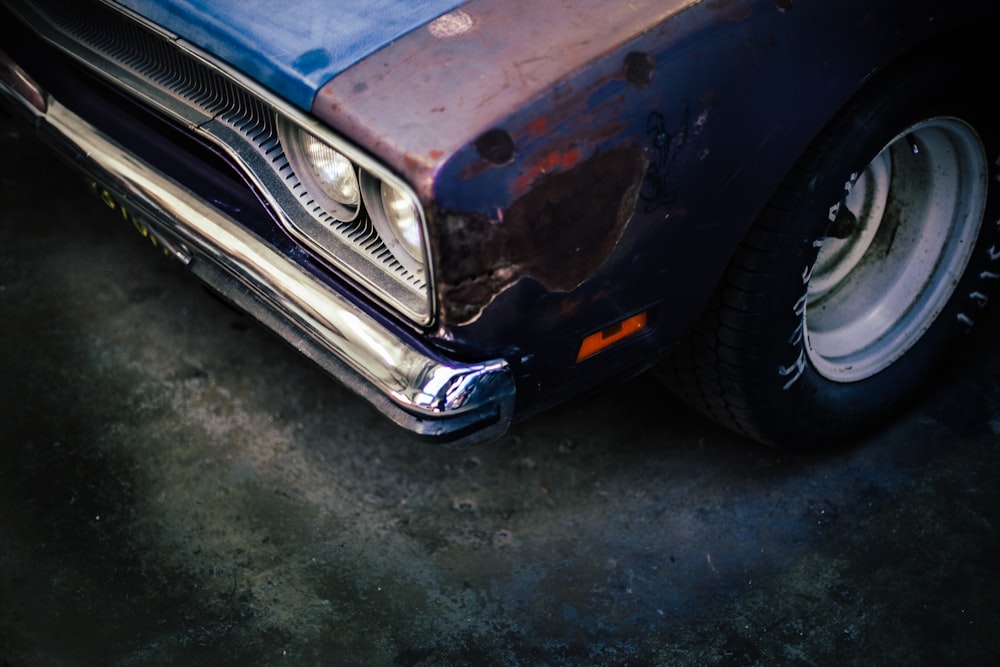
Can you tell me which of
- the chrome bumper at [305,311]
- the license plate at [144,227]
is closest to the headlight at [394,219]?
the chrome bumper at [305,311]

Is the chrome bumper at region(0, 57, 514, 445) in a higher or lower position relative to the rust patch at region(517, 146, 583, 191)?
lower

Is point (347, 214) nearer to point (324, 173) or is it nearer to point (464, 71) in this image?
point (324, 173)

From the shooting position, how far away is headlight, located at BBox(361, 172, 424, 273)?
1650 millimetres

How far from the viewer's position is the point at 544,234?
1.55 meters

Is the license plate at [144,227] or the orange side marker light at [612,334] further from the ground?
the orange side marker light at [612,334]

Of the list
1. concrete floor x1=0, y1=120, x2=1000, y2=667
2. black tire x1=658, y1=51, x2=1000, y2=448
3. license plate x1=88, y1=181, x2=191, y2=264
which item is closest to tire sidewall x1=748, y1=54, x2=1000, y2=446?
black tire x1=658, y1=51, x2=1000, y2=448

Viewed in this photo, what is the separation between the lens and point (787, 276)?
1.92 meters

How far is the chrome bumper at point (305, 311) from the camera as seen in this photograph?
162 centimetres

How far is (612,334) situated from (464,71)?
555 millimetres

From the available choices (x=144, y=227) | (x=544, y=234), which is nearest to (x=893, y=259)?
(x=544, y=234)

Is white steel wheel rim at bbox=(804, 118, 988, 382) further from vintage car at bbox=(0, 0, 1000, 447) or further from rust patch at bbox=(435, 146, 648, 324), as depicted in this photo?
rust patch at bbox=(435, 146, 648, 324)

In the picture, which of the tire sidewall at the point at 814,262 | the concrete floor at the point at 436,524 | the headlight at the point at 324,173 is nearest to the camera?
the headlight at the point at 324,173

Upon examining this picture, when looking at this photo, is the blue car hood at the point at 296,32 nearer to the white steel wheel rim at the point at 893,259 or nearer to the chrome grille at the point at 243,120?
the chrome grille at the point at 243,120

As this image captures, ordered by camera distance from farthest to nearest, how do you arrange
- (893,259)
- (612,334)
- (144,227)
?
(893,259) → (144,227) → (612,334)
